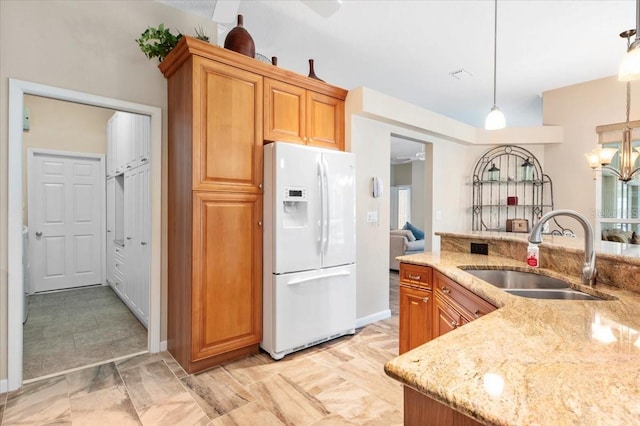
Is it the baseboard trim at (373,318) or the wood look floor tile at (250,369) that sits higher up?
the baseboard trim at (373,318)

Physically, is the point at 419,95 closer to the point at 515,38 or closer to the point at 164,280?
the point at 515,38

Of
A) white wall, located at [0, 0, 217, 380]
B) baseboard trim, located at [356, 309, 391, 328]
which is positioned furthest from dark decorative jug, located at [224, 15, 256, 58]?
baseboard trim, located at [356, 309, 391, 328]

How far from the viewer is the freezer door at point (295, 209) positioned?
102 inches

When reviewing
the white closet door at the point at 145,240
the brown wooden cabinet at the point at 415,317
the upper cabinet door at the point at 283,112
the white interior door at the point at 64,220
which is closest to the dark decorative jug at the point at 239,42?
the upper cabinet door at the point at 283,112

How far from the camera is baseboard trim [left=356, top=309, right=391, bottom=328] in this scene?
3.38m

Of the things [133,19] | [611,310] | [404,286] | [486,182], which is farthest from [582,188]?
[133,19]

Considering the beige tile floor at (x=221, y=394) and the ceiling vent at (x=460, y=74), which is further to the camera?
the ceiling vent at (x=460, y=74)

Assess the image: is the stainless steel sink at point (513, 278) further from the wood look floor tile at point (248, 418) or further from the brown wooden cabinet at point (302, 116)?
the brown wooden cabinet at point (302, 116)

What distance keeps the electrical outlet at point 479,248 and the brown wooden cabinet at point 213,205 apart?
5.56 ft

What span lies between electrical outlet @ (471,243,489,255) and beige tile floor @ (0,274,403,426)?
1.14m

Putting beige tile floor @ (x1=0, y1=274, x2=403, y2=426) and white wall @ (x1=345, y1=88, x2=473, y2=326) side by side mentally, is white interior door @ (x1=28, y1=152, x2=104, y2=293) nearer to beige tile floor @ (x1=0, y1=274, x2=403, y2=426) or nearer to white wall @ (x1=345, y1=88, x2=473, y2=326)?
beige tile floor @ (x1=0, y1=274, x2=403, y2=426)

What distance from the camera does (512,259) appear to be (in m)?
2.26

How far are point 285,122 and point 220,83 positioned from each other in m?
0.63

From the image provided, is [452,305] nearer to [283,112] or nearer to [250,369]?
[250,369]
